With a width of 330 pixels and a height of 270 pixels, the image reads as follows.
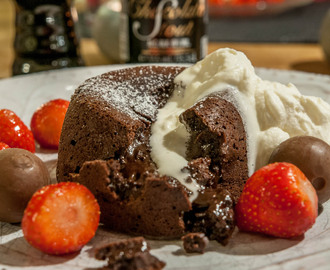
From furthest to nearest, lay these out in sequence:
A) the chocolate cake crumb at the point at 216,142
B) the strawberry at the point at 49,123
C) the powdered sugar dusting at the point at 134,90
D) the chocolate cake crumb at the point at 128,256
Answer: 1. the strawberry at the point at 49,123
2. the powdered sugar dusting at the point at 134,90
3. the chocolate cake crumb at the point at 216,142
4. the chocolate cake crumb at the point at 128,256

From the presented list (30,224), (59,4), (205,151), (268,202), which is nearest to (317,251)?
(268,202)

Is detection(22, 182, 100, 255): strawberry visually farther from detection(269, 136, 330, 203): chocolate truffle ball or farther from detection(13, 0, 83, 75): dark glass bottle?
detection(13, 0, 83, 75): dark glass bottle

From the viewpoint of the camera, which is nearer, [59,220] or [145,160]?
[59,220]

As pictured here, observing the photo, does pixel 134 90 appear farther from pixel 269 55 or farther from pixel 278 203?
pixel 269 55

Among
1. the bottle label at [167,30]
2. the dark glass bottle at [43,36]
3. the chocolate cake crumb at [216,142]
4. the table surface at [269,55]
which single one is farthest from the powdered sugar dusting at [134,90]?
the table surface at [269,55]

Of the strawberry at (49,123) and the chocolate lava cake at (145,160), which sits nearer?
the chocolate lava cake at (145,160)

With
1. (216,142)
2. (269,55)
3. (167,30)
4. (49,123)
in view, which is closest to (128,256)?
(216,142)

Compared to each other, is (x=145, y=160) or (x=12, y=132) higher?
(x=145, y=160)

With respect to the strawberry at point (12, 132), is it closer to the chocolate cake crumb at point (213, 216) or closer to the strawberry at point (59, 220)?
the strawberry at point (59, 220)
